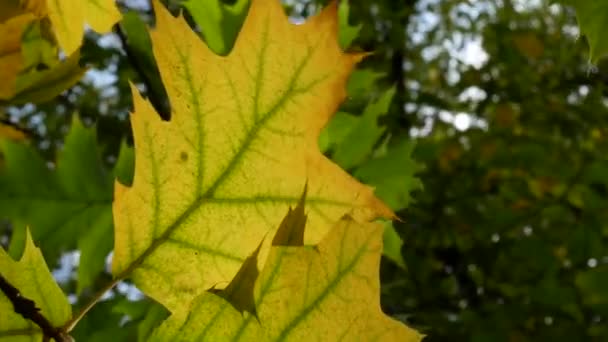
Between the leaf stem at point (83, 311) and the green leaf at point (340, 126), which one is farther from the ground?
the leaf stem at point (83, 311)

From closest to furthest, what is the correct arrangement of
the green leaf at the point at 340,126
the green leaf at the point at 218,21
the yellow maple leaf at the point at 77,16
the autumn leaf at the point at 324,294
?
the autumn leaf at the point at 324,294 < the yellow maple leaf at the point at 77,16 < the green leaf at the point at 218,21 < the green leaf at the point at 340,126

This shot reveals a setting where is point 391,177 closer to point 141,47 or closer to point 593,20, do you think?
point 141,47

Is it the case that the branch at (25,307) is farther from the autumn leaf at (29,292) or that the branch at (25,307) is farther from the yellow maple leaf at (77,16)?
the yellow maple leaf at (77,16)

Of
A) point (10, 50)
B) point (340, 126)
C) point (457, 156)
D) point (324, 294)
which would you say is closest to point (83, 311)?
point (324, 294)

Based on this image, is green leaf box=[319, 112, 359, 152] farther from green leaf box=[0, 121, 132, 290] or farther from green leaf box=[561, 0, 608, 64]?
green leaf box=[561, 0, 608, 64]

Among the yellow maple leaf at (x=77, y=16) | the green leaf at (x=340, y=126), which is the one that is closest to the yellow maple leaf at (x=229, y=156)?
the yellow maple leaf at (x=77, y=16)

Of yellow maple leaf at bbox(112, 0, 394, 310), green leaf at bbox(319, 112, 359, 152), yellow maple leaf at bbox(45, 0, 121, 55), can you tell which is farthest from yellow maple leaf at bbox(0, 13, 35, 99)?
green leaf at bbox(319, 112, 359, 152)

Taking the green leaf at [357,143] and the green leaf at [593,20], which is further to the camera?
the green leaf at [357,143]
